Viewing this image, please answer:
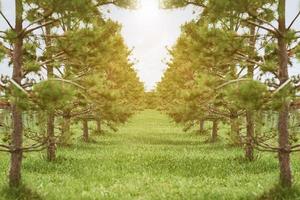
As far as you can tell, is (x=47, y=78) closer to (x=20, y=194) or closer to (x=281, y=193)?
(x=20, y=194)

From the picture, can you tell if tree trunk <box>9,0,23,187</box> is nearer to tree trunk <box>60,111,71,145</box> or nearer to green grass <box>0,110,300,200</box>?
green grass <box>0,110,300,200</box>

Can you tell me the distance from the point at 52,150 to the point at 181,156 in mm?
5426

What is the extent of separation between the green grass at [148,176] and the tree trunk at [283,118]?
1.48ft

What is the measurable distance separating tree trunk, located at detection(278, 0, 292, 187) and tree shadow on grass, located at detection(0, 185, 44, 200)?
5811 mm

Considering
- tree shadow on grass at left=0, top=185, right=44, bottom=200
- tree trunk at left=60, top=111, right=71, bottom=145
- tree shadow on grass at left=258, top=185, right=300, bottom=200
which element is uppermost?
tree trunk at left=60, top=111, right=71, bottom=145

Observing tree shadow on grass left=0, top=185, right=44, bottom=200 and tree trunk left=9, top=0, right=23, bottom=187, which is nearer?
tree shadow on grass left=0, top=185, right=44, bottom=200

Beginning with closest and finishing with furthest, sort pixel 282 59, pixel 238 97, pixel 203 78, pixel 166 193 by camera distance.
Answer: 1. pixel 238 97
2. pixel 282 59
3. pixel 166 193
4. pixel 203 78

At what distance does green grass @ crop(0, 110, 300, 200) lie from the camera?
1366cm

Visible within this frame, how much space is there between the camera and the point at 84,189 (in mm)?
14852

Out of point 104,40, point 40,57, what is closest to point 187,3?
point 104,40

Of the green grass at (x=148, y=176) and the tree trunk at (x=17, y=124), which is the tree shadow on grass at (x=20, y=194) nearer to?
the green grass at (x=148, y=176)

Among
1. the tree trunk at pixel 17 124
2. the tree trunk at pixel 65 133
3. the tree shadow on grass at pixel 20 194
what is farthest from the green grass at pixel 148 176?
the tree trunk at pixel 65 133

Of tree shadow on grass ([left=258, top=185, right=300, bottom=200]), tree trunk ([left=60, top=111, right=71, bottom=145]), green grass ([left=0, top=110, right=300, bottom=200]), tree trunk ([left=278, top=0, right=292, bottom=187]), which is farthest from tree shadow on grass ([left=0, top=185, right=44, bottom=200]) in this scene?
tree trunk ([left=278, top=0, right=292, bottom=187])

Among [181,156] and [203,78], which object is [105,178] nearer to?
[203,78]
